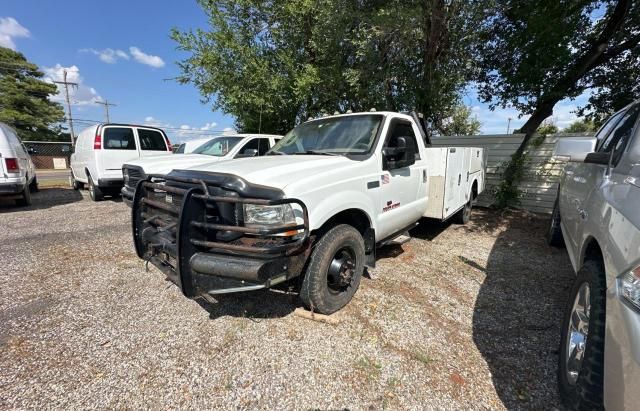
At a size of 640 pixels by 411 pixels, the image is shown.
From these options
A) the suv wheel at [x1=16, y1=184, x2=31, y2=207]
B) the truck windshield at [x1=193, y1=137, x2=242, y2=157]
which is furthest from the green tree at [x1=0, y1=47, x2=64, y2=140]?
the truck windshield at [x1=193, y1=137, x2=242, y2=157]

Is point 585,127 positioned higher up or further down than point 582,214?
higher up

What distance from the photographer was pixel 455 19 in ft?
21.4

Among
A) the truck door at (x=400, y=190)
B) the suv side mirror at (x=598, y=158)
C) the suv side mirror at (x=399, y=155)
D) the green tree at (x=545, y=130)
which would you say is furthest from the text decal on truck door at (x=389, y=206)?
the green tree at (x=545, y=130)

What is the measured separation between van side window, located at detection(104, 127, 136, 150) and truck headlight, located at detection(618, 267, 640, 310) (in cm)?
949

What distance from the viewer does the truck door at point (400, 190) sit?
3.38 metres

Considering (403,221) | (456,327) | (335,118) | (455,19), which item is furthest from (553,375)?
(455,19)

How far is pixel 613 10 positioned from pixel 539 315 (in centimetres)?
845

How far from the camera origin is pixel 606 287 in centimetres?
167

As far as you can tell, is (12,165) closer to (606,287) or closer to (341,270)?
(341,270)

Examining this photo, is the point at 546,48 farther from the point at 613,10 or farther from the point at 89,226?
the point at 89,226

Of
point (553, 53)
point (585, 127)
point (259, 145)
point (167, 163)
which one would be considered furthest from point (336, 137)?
point (585, 127)

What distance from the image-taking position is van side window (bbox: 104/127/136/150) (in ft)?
25.3

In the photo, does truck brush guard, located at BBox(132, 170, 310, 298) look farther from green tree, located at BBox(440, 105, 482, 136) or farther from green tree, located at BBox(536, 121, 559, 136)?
green tree, located at BBox(440, 105, 482, 136)

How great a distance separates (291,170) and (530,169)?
7838 mm
